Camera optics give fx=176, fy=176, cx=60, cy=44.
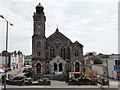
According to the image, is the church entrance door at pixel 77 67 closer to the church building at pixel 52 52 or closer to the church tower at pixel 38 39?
the church building at pixel 52 52

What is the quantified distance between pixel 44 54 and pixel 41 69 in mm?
4309

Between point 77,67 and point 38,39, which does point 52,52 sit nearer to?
point 38,39

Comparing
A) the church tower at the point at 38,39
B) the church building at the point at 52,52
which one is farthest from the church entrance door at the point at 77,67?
the church tower at the point at 38,39

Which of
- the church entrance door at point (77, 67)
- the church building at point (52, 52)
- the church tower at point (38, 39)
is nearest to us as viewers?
the church building at point (52, 52)

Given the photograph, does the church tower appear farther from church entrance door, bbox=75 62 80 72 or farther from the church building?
church entrance door, bbox=75 62 80 72

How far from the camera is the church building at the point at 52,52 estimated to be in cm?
4934

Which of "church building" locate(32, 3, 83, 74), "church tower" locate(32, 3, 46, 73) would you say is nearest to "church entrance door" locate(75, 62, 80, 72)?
"church building" locate(32, 3, 83, 74)

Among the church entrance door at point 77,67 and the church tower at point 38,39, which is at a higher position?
the church tower at point 38,39

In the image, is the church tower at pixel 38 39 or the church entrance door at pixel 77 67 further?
the church entrance door at pixel 77 67

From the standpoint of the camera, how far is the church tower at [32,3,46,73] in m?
49.5

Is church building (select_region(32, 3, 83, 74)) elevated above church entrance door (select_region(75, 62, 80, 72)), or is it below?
Result: above

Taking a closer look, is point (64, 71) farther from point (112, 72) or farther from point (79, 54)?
point (112, 72)

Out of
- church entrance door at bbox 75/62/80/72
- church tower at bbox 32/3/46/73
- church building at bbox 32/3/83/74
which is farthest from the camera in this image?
church entrance door at bbox 75/62/80/72

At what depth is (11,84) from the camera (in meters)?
33.9
